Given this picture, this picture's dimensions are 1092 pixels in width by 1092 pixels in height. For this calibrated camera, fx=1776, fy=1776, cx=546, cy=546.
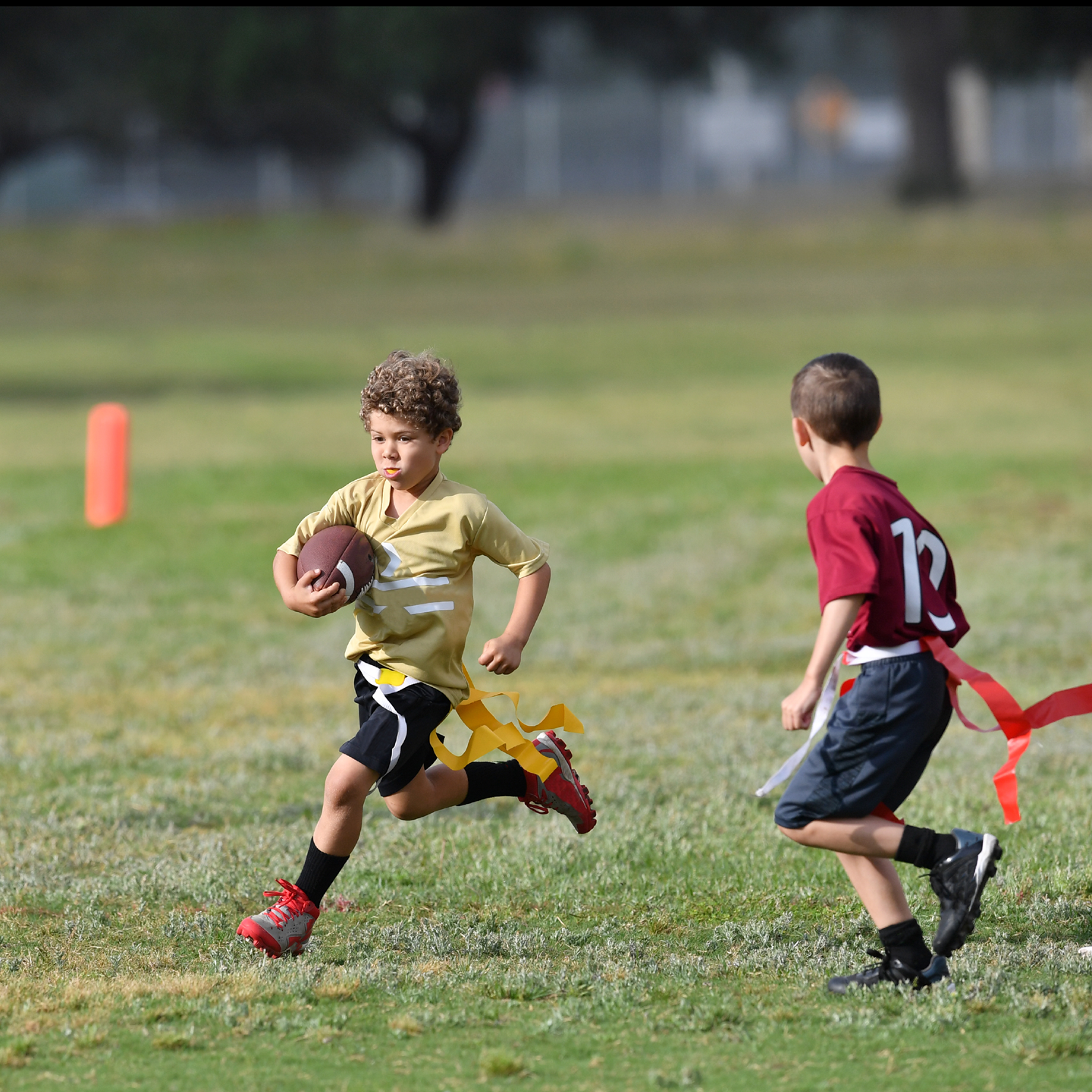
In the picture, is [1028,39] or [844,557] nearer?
[844,557]

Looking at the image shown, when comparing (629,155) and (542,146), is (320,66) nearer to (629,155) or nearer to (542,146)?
(542,146)

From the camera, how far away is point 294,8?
2110 inches

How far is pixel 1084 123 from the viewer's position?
240 feet

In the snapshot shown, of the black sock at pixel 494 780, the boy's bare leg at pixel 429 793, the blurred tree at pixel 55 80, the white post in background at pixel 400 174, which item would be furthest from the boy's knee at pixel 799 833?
the white post in background at pixel 400 174

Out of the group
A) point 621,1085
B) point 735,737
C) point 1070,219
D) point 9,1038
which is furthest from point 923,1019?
point 1070,219

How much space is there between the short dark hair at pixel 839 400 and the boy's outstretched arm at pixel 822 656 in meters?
0.46

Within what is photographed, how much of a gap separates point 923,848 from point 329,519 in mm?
1868

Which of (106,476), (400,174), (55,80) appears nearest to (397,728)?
(106,476)

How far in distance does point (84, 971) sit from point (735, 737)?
3.82 meters

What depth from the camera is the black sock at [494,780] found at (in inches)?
216

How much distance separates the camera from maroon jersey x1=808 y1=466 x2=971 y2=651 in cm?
433

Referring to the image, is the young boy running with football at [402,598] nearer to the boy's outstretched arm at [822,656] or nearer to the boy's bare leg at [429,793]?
the boy's bare leg at [429,793]

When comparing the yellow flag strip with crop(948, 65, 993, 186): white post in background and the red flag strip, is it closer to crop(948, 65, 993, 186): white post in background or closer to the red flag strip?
the red flag strip

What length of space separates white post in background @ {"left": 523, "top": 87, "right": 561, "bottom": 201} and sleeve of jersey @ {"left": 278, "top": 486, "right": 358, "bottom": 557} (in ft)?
221
